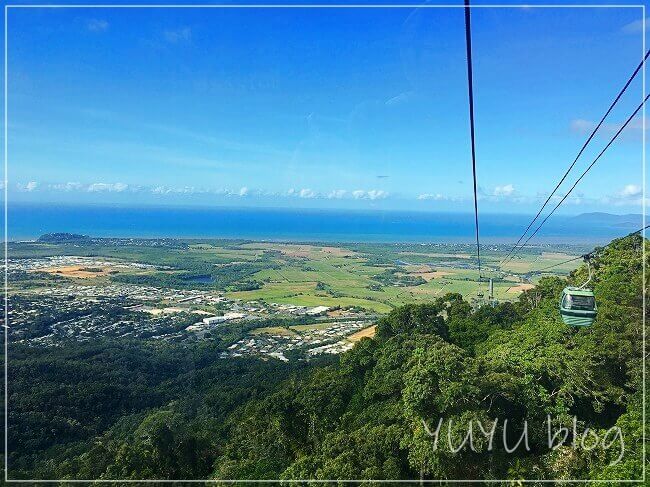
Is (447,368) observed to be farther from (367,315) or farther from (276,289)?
(276,289)

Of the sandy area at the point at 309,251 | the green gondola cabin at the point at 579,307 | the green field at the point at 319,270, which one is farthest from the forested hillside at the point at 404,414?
the sandy area at the point at 309,251

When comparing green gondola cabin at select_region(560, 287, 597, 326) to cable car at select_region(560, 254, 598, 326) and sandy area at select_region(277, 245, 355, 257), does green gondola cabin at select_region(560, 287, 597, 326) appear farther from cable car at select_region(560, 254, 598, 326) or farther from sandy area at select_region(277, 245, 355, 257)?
sandy area at select_region(277, 245, 355, 257)

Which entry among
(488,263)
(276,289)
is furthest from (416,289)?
(488,263)

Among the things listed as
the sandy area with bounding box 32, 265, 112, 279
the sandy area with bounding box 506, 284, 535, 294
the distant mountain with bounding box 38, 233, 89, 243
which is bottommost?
the sandy area with bounding box 506, 284, 535, 294

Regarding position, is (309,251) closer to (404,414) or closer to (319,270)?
(319,270)

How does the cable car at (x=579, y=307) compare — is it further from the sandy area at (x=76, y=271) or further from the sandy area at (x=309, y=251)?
the sandy area at (x=309, y=251)

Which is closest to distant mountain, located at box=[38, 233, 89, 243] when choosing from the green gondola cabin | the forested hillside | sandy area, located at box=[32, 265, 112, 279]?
sandy area, located at box=[32, 265, 112, 279]

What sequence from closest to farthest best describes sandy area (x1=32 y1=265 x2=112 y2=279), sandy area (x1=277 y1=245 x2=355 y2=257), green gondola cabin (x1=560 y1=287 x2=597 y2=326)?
green gondola cabin (x1=560 y1=287 x2=597 y2=326), sandy area (x1=32 y1=265 x2=112 y2=279), sandy area (x1=277 y1=245 x2=355 y2=257)

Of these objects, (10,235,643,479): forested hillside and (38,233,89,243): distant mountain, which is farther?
(38,233,89,243): distant mountain
